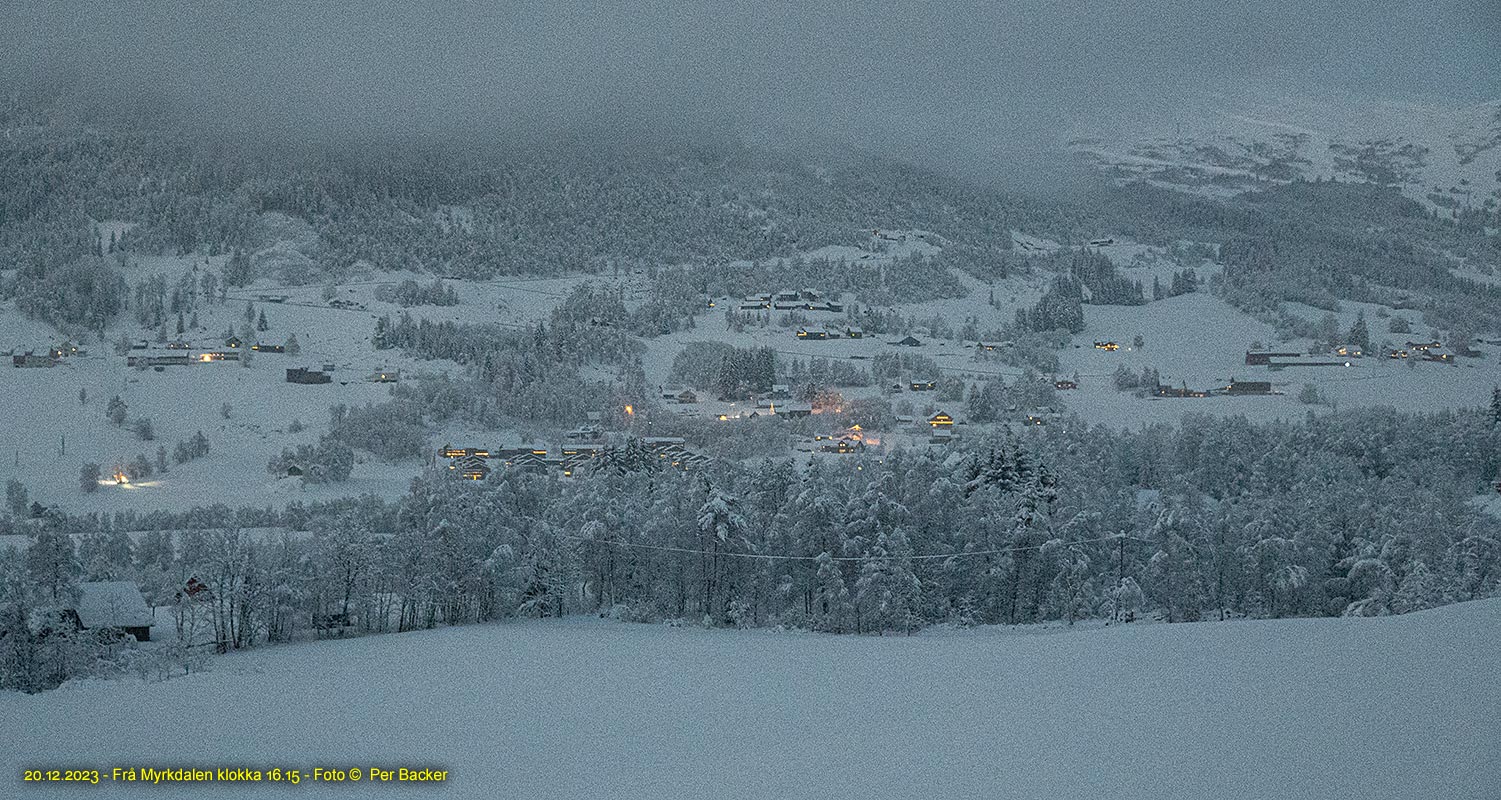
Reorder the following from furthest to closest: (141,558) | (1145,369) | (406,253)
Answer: (406,253) < (1145,369) < (141,558)

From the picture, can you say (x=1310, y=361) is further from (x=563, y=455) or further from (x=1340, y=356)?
(x=563, y=455)

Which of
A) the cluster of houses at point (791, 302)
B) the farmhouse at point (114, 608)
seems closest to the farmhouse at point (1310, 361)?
the cluster of houses at point (791, 302)

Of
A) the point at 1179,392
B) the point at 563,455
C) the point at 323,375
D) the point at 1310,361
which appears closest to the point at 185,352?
the point at 323,375

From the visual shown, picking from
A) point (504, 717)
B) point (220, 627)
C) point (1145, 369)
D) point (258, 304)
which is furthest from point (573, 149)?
point (504, 717)

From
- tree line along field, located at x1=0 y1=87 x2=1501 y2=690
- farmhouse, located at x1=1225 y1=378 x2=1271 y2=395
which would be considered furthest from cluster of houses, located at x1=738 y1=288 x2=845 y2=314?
farmhouse, located at x1=1225 y1=378 x2=1271 y2=395

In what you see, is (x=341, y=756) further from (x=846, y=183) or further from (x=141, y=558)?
(x=846, y=183)

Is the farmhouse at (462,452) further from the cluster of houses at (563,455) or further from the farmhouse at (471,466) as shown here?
the farmhouse at (471,466)
